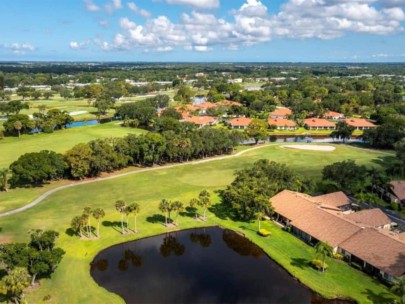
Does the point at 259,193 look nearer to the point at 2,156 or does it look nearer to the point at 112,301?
the point at 112,301

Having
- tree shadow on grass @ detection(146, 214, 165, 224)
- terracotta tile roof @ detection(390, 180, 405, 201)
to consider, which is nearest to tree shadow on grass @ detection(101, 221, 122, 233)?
tree shadow on grass @ detection(146, 214, 165, 224)

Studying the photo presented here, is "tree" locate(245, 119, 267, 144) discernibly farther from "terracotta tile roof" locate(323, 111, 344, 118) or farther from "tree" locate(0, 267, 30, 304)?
"tree" locate(0, 267, 30, 304)

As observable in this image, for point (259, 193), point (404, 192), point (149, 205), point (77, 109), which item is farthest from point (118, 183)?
point (77, 109)

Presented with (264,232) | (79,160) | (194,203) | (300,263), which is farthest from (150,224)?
(79,160)

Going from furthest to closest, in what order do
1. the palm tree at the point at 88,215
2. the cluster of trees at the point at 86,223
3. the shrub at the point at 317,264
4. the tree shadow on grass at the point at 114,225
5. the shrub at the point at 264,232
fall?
the tree shadow on grass at the point at 114,225
the shrub at the point at 264,232
the palm tree at the point at 88,215
the cluster of trees at the point at 86,223
the shrub at the point at 317,264

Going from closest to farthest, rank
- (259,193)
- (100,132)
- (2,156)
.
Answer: (259,193)
(2,156)
(100,132)

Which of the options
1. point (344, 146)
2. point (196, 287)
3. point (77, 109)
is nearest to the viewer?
point (196, 287)

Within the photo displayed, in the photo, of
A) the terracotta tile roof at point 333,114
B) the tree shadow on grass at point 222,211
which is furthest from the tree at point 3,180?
the terracotta tile roof at point 333,114

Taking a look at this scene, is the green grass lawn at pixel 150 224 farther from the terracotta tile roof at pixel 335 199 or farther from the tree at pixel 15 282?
the terracotta tile roof at pixel 335 199
